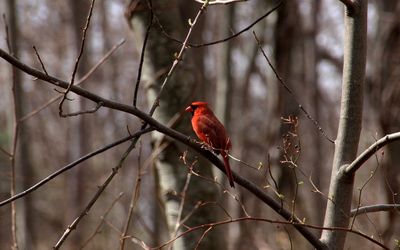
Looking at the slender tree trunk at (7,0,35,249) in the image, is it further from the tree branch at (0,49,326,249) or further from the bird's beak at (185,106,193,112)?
the tree branch at (0,49,326,249)

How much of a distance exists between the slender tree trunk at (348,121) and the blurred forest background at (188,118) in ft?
0.30

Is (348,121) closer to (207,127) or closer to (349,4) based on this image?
(349,4)

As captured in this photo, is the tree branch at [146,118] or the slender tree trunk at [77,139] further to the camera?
the slender tree trunk at [77,139]

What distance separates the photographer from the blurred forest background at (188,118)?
12.4 feet

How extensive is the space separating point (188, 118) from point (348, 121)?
1412 mm

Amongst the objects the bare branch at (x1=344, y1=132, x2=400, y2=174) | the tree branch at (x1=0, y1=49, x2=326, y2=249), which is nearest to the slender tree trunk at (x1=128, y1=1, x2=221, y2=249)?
the tree branch at (x1=0, y1=49, x2=326, y2=249)

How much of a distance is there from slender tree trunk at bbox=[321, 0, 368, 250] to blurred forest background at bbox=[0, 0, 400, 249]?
92 mm

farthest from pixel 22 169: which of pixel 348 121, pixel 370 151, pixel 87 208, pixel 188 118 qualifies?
pixel 370 151

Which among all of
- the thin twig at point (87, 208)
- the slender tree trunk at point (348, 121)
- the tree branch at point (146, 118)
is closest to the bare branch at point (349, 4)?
the slender tree trunk at point (348, 121)

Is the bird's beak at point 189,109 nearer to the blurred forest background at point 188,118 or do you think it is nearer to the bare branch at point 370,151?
the blurred forest background at point 188,118

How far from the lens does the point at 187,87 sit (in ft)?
12.8

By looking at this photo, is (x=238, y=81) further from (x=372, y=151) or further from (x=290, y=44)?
(x=372, y=151)

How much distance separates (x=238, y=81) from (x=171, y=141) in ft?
42.1

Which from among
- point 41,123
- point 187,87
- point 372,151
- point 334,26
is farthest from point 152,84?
point 41,123
